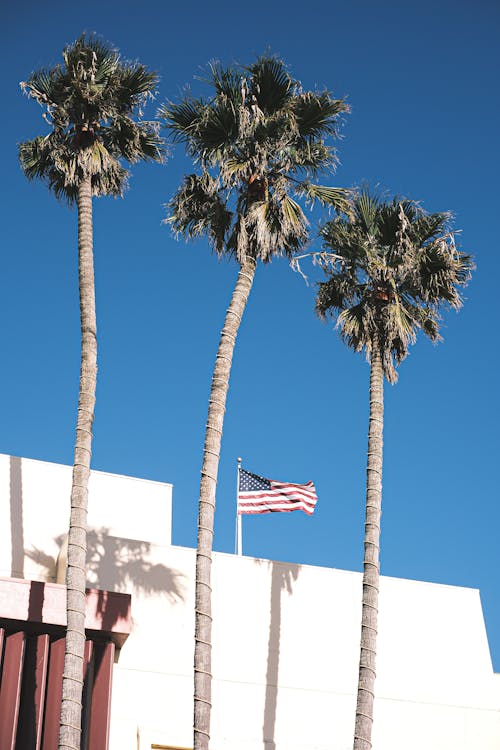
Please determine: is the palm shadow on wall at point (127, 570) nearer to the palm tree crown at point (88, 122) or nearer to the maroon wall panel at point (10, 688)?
the maroon wall panel at point (10, 688)

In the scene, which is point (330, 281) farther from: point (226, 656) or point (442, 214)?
point (226, 656)

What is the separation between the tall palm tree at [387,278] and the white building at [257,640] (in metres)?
5.45

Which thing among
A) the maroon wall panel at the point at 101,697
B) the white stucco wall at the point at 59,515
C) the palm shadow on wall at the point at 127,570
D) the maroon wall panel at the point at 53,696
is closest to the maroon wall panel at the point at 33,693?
the maroon wall panel at the point at 53,696

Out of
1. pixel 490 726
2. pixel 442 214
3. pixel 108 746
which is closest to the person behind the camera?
pixel 108 746

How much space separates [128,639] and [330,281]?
8.82 metres

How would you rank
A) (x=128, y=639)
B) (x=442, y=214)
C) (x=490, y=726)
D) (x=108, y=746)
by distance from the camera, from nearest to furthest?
(x=108, y=746)
(x=128, y=639)
(x=442, y=214)
(x=490, y=726)

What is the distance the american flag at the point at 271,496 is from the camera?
24.7m

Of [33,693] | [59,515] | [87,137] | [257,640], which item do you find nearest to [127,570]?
[59,515]

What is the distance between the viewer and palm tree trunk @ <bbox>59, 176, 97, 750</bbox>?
16.4 m

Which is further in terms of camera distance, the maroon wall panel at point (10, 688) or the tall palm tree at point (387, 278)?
the tall palm tree at point (387, 278)

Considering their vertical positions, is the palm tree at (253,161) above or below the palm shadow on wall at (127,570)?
above

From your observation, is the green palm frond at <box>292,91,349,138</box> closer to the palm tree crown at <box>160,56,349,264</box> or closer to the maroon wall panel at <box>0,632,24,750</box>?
the palm tree crown at <box>160,56,349,264</box>

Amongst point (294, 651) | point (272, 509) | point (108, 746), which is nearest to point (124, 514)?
point (272, 509)

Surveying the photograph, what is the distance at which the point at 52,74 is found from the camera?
21984 millimetres
